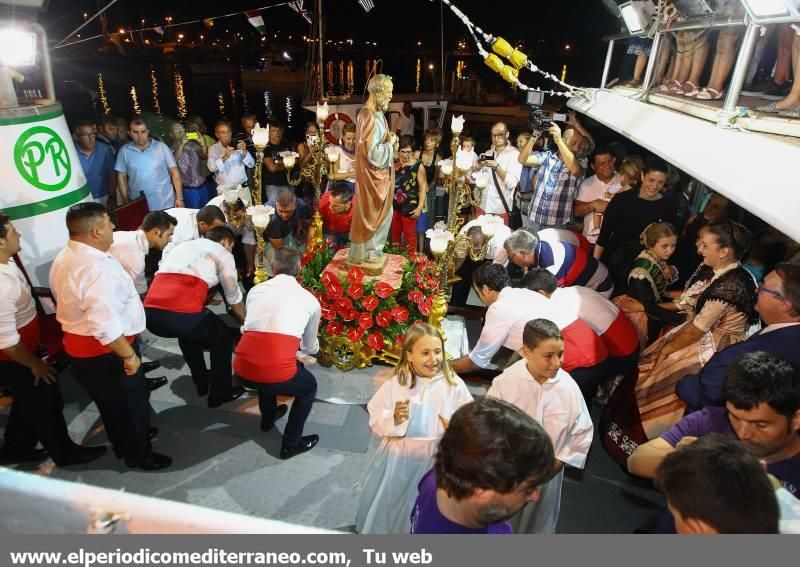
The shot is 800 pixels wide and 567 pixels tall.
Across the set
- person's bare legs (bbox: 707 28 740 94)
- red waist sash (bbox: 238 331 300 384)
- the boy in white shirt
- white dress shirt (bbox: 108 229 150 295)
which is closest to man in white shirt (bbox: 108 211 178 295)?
white dress shirt (bbox: 108 229 150 295)

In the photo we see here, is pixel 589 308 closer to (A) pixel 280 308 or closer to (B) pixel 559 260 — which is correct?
(B) pixel 559 260

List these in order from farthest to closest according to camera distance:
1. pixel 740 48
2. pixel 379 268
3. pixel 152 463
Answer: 1. pixel 379 268
2. pixel 152 463
3. pixel 740 48

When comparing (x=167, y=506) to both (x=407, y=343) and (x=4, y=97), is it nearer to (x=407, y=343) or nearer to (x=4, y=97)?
(x=407, y=343)

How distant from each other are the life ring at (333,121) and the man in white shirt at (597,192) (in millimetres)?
4392

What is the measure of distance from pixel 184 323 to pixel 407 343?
2.21 metres

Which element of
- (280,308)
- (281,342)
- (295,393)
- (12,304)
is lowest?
(295,393)

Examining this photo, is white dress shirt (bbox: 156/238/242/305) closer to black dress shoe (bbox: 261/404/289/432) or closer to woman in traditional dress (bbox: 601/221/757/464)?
black dress shoe (bbox: 261/404/289/432)

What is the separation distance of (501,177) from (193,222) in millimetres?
3869

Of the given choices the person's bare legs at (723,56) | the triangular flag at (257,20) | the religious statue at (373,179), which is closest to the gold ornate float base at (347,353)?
the religious statue at (373,179)

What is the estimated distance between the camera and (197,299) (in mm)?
3965

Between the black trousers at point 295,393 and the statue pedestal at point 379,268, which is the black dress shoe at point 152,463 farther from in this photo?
the statue pedestal at point 379,268

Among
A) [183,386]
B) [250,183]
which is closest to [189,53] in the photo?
[250,183]

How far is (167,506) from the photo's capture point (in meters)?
1.18

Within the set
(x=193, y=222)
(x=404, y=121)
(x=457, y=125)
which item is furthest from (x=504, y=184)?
(x=404, y=121)
